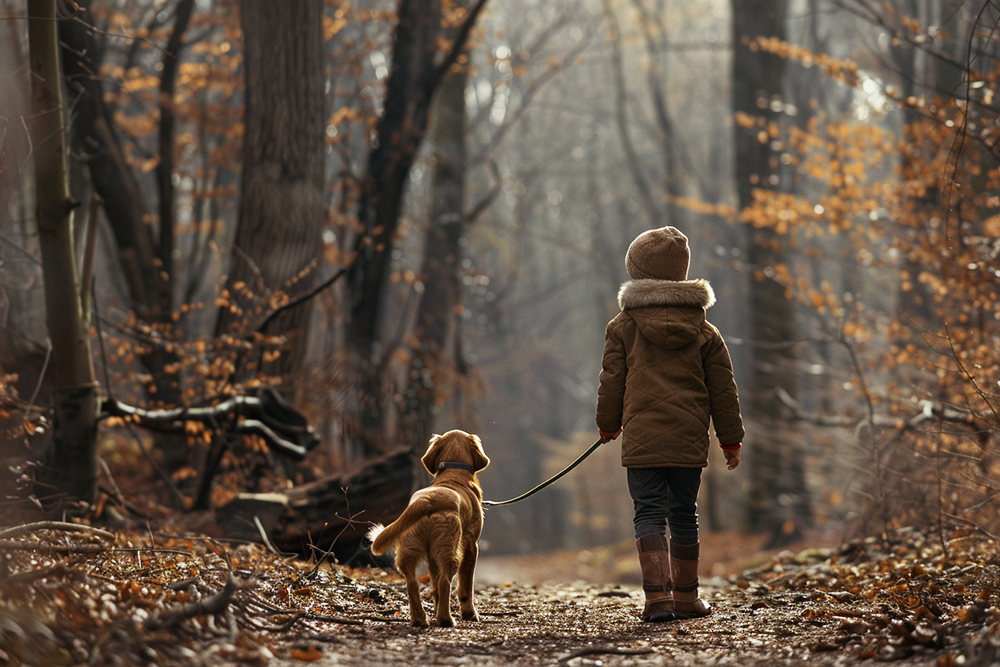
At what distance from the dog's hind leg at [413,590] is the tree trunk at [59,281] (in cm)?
314

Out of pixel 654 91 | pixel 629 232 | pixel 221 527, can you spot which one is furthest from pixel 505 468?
pixel 221 527

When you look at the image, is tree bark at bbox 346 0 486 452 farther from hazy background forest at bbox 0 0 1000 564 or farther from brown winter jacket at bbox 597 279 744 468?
brown winter jacket at bbox 597 279 744 468

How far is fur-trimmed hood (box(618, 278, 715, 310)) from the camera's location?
466cm

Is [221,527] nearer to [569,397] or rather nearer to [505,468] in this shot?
[505,468]

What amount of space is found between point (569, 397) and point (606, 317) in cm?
1099

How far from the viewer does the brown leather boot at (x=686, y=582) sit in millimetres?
4625

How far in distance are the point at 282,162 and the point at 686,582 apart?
18.6 feet

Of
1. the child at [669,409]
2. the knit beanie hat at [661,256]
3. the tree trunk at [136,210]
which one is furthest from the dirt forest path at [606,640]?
the tree trunk at [136,210]

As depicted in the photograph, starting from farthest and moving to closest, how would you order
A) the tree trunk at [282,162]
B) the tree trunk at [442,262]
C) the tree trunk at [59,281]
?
1. the tree trunk at [442,262]
2. the tree trunk at [282,162]
3. the tree trunk at [59,281]

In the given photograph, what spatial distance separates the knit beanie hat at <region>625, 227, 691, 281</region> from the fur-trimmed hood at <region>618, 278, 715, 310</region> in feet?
0.24

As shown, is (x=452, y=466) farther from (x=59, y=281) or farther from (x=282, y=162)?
(x=282, y=162)

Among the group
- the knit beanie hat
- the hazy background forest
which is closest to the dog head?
the knit beanie hat

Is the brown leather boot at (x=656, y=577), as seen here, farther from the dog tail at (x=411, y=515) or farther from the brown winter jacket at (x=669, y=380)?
Result: the dog tail at (x=411, y=515)

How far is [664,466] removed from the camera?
4.59 m
